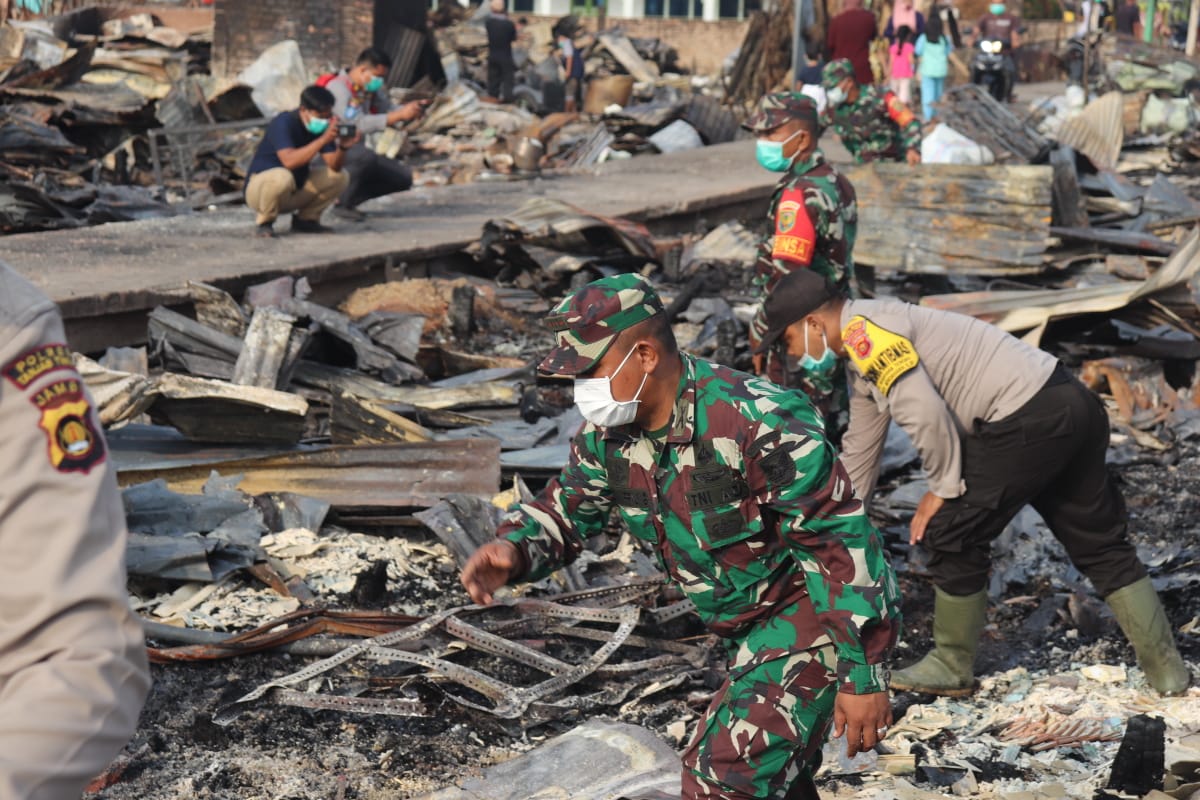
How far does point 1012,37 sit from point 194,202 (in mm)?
17101

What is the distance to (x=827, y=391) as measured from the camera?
6.32 m

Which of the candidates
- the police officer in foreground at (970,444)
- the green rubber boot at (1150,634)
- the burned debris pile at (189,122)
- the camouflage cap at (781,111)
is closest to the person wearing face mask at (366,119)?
the burned debris pile at (189,122)

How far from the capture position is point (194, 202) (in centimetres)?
1359

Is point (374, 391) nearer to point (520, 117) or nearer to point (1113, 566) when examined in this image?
point (1113, 566)

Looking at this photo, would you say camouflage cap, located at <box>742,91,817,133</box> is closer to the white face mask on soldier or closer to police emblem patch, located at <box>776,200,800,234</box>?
police emblem patch, located at <box>776,200,800,234</box>

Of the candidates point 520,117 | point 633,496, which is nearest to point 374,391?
point 633,496

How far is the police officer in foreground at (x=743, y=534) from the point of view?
287 centimetres

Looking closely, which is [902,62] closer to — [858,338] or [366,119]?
[366,119]

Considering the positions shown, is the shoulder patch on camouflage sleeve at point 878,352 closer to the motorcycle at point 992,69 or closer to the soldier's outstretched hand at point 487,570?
Answer: the soldier's outstretched hand at point 487,570

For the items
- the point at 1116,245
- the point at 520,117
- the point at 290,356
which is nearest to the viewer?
the point at 290,356

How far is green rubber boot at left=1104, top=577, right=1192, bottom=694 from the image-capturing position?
4.82m

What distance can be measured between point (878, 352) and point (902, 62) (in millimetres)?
15169

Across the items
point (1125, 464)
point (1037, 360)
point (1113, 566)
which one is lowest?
point (1125, 464)

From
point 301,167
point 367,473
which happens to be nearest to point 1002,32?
point 301,167
